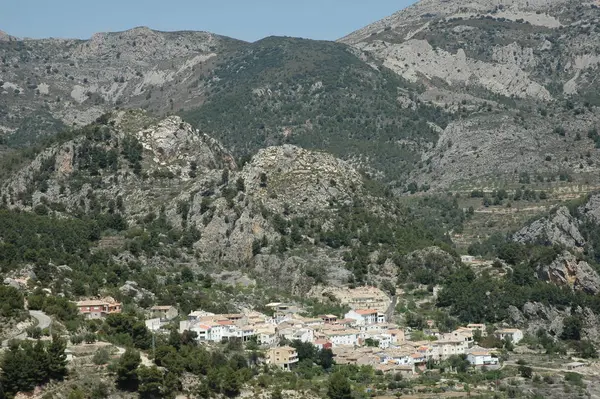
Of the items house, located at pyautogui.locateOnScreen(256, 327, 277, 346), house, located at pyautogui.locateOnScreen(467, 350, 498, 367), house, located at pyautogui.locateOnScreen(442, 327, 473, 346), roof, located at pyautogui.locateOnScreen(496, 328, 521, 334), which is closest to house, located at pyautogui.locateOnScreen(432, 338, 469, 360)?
house, located at pyautogui.locateOnScreen(467, 350, 498, 367)

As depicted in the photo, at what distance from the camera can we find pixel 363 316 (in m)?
111

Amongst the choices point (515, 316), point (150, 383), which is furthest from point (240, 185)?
point (150, 383)

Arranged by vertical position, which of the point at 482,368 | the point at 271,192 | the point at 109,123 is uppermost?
the point at 109,123

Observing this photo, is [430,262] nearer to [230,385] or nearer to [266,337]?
[266,337]

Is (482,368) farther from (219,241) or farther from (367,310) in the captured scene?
(219,241)

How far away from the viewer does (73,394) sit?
71938 millimetres

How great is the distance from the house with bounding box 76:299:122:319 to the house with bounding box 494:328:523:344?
31851mm

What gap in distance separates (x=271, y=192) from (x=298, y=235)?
313 inches

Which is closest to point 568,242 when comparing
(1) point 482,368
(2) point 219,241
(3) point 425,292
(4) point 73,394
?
(3) point 425,292

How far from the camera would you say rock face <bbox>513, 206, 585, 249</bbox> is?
5827 inches

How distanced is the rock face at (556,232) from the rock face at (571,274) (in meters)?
20.2

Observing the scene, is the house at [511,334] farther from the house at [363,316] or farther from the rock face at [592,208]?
the rock face at [592,208]

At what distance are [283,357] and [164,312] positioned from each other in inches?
522

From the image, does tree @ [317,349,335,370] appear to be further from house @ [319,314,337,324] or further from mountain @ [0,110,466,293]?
mountain @ [0,110,466,293]
